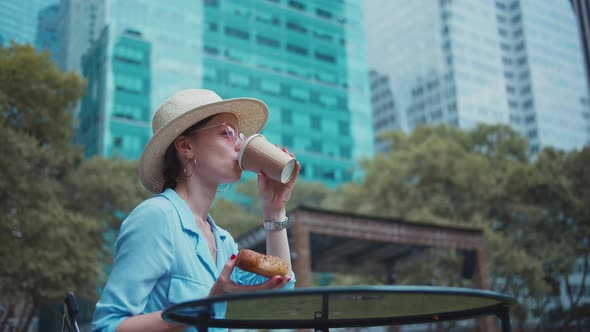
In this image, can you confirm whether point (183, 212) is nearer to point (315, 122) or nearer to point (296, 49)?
point (315, 122)

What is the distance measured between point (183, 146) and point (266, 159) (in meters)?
0.32

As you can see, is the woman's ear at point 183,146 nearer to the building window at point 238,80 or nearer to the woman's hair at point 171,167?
the woman's hair at point 171,167

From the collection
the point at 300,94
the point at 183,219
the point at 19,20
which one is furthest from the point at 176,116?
the point at 300,94

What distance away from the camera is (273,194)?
1.69m

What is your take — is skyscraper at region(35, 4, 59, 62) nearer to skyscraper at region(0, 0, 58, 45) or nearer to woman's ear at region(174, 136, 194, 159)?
skyscraper at region(0, 0, 58, 45)

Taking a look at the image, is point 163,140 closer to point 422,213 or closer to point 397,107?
point 422,213

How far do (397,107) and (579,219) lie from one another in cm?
5378

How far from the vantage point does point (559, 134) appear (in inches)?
2406

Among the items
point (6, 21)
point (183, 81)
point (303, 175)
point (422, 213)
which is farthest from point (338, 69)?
point (6, 21)

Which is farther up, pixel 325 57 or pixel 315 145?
pixel 325 57

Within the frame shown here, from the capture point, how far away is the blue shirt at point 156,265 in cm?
131

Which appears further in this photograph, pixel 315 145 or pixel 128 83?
pixel 315 145

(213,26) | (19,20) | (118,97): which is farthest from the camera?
(213,26)

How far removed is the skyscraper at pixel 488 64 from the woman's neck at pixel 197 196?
5310cm
